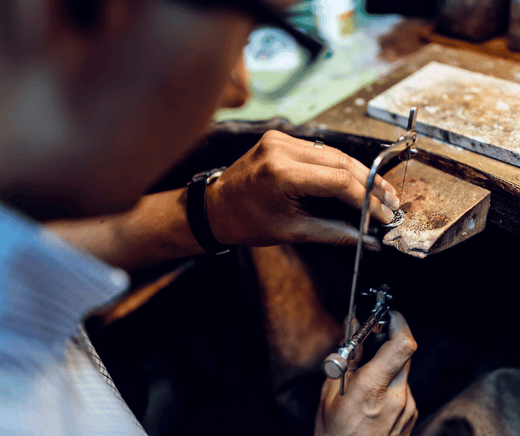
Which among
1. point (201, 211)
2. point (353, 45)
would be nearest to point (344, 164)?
point (201, 211)

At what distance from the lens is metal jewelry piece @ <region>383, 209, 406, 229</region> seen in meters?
0.76

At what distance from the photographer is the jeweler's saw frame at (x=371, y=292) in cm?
66

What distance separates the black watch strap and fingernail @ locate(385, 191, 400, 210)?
431mm

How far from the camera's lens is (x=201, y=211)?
38.4 inches

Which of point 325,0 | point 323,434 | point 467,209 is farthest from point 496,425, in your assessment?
point 325,0

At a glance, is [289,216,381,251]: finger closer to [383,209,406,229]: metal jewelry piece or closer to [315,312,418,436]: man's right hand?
[383,209,406,229]: metal jewelry piece

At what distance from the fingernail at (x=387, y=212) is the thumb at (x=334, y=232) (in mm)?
60

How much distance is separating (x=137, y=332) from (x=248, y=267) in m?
0.55

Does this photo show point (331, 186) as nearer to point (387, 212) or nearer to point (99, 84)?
point (387, 212)

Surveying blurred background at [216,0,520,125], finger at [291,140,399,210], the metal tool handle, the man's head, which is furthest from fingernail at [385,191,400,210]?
blurred background at [216,0,520,125]

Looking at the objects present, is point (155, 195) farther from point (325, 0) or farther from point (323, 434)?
point (325, 0)

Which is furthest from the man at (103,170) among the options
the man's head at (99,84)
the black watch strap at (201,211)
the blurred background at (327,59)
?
the blurred background at (327,59)

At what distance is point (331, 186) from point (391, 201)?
0.13m

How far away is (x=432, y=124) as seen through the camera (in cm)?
95
